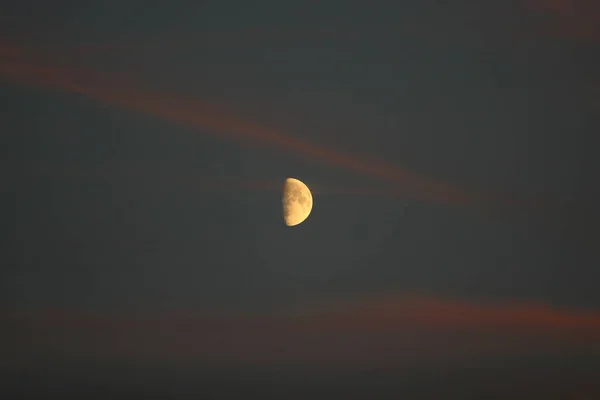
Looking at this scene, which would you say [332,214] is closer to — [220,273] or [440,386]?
[220,273]

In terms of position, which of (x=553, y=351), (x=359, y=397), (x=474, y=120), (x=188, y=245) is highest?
(x=474, y=120)

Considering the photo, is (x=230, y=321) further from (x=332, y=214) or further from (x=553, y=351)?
(x=553, y=351)

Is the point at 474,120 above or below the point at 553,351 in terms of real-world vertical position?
above

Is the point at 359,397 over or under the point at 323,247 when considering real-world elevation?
under

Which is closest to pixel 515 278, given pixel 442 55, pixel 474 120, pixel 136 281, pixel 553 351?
pixel 553 351

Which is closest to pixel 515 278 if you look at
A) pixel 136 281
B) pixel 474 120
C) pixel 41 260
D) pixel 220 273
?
pixel 474 120

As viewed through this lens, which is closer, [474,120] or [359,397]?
[359,397]

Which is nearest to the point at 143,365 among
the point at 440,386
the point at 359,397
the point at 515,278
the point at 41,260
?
the point at 41,260
